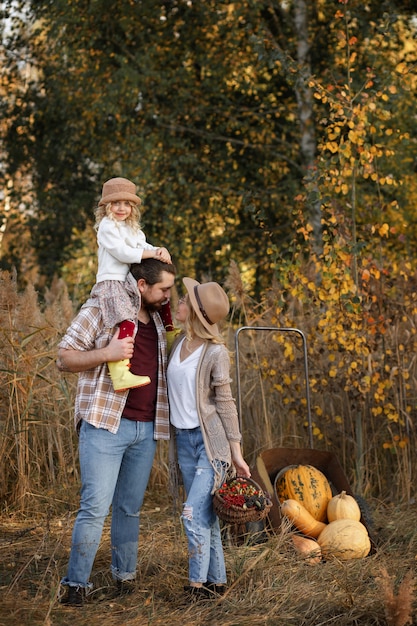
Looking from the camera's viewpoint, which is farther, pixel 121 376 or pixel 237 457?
pixel 237 457

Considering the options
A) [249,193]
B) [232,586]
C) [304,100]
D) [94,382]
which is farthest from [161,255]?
[304,100]

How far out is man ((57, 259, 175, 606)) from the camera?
371cm

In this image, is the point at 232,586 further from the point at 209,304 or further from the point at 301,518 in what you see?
the point at 209,304

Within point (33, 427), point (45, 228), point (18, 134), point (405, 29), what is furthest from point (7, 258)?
point (33, 427)

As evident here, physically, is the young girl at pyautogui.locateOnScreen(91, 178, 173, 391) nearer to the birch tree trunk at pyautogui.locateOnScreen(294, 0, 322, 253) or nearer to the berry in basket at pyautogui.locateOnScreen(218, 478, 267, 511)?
the berry in basket at pyautogui.locateOnScreen(218, 478, 267, 511)

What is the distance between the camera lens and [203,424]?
12.5 ft

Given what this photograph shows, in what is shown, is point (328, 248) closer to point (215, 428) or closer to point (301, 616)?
point (215, 428)

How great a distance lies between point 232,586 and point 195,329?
111 cm

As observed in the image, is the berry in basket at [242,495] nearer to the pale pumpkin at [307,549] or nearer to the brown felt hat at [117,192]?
the pale pumpkin at [307,549]

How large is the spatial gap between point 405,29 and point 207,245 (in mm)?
3476

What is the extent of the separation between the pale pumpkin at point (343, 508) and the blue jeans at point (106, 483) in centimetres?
127

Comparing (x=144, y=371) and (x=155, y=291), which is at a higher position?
(x=155, y=291)

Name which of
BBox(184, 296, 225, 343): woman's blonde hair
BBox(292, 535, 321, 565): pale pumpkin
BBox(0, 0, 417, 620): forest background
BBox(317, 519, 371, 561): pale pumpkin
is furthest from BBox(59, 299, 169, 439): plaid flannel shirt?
BBox(0, 0, 417, 620): forest background

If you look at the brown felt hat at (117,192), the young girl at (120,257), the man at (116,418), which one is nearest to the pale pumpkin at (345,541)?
the man at (116,418)
